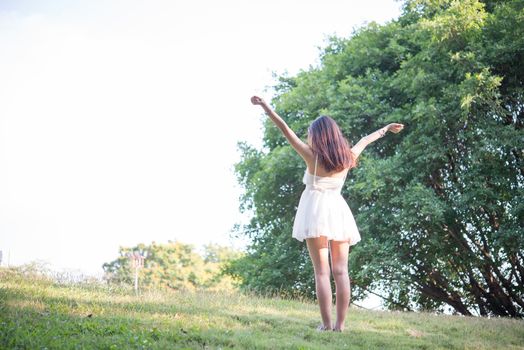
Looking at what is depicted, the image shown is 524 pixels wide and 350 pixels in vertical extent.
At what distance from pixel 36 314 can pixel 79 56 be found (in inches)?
1309

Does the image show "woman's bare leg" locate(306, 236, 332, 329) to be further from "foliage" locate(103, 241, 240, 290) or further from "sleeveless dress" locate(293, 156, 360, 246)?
"foliage" locate(103, 241, 240, 290)

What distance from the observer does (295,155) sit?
16.6m

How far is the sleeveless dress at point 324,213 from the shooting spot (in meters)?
5.97

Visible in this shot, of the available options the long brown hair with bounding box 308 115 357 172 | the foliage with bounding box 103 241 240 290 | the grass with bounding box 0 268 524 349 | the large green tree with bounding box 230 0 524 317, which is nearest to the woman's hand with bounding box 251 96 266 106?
the long brown hair with bounding box 308 115 357 172

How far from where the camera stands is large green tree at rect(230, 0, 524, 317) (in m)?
13.9

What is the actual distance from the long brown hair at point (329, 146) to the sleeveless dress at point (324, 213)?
13 cm

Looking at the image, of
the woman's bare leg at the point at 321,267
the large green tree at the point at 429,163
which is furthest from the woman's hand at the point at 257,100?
the large green tree at the point at 429,163

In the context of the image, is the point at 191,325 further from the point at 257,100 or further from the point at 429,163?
the point at 429,163

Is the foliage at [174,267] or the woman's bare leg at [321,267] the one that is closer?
the woman's bare leg at [321,267]

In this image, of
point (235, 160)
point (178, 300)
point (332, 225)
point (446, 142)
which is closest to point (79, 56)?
point (235, 160)

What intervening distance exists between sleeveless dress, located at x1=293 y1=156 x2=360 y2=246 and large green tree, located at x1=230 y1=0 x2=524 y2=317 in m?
7.99

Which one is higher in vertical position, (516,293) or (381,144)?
(381,144)

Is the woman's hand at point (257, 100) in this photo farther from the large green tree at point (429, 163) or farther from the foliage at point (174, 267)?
the foliage at point (174, 267)

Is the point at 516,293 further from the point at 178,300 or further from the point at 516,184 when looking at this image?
the point at 178,300
